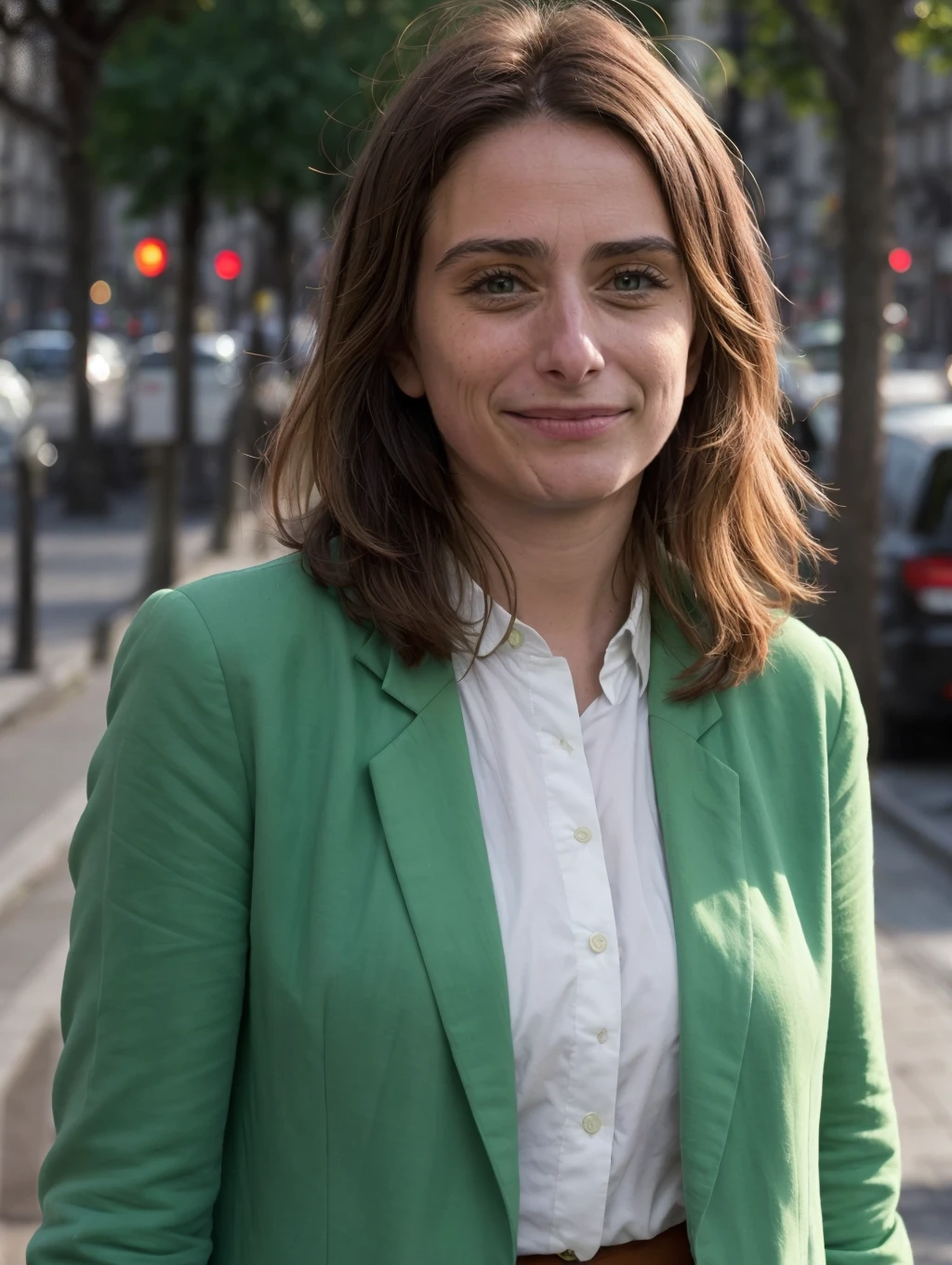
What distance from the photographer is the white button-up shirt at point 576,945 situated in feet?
5.90

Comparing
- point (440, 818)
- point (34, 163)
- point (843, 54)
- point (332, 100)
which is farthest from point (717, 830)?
point (34, 163)

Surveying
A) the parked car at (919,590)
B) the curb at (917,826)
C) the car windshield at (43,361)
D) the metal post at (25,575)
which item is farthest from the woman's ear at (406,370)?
the car windshield at (43,361)

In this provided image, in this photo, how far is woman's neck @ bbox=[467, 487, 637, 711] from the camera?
201 cm

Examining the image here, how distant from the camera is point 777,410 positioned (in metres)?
2.21

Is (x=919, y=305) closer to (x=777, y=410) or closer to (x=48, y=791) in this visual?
(x=48, y=791)

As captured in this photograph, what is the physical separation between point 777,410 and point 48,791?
6.56 metres

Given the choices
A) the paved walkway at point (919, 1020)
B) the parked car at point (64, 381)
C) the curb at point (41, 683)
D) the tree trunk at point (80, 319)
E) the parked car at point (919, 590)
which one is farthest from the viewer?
the parked car at point (64, 381)

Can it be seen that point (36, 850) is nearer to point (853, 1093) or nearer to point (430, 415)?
point (430, 415)

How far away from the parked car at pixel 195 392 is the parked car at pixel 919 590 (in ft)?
16.4

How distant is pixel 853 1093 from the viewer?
6.63 ft

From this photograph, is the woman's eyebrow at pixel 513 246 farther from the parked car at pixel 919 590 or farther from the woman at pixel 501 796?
the parked car at pixel 919 590

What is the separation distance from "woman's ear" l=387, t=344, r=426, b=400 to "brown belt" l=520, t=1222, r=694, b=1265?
87 cm

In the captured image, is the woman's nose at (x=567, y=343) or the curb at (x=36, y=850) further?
the curb at (x=36, y=850)

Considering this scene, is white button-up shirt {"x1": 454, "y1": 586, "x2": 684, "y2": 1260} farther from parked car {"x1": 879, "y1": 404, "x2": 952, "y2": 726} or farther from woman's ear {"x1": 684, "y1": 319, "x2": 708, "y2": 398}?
parked car {"x1": 879, "y1": 404, "x2": 952, "y2": 726}
